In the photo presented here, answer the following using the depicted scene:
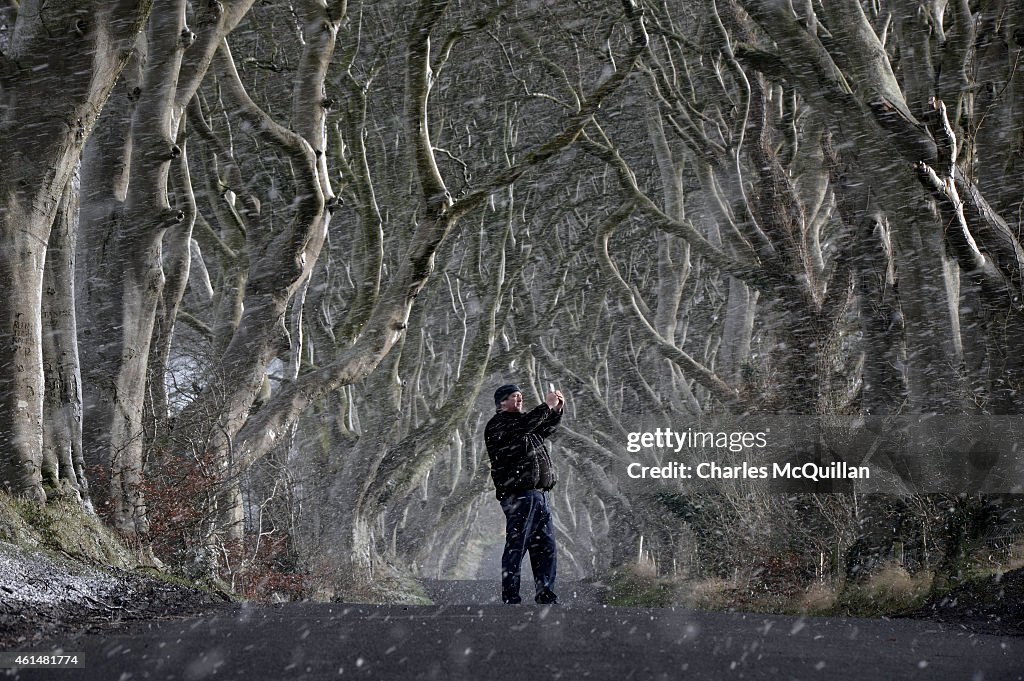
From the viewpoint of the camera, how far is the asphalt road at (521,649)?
502 cm

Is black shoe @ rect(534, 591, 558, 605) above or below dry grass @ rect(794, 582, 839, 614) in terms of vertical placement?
above

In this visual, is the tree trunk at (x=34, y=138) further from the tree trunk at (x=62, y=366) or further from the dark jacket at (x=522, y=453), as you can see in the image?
the dark jacket at (x=522, y=453)

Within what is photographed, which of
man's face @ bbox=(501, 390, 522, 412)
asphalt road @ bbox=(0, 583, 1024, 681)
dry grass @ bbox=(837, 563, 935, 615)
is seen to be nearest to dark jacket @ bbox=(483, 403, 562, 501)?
man's face @ bbox=(501, 390, 522, 412)

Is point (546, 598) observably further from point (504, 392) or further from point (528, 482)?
point (504, 392)

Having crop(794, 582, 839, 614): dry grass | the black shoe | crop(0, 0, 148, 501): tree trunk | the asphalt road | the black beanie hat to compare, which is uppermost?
crop(0, 0, 148, 501): tree trunk

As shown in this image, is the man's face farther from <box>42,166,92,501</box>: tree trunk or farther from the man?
<box>42,166,92,501</box>: tree trunk

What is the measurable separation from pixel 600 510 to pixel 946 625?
24.7m

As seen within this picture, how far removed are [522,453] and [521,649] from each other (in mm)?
3266

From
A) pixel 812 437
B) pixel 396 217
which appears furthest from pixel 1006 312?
pixel 396 217

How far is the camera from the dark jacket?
28.8 feet

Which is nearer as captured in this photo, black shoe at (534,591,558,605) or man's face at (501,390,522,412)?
black shoe at (534,591,558,605)

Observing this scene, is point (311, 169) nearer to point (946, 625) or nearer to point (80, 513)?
point (80, 513)

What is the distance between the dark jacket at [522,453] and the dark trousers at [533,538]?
9 centimetres

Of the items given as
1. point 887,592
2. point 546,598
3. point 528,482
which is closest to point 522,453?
point 528,482
